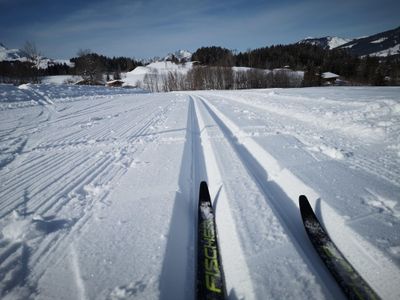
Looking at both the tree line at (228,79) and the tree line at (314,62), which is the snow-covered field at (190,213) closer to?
the tree line at (228,79)

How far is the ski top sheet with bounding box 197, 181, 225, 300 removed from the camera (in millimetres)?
1774

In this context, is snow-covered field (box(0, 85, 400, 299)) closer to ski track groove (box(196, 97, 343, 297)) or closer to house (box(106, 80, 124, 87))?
ski track groove (box(196, 97, 343, 297))

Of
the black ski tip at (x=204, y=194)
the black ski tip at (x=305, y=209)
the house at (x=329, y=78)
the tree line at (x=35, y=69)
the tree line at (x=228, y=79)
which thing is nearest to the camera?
the black ski tip at (x=305, y=209)

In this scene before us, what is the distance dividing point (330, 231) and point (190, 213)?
1.69 meters

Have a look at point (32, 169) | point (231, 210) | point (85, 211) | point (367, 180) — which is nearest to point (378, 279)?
point (231, 210)

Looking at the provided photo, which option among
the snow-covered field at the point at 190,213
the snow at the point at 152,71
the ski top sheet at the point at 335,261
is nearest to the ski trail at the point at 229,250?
the snow-covered field at the point at 190,213

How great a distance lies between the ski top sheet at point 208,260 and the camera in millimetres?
1774

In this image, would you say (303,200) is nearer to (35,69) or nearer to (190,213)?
(190,213)

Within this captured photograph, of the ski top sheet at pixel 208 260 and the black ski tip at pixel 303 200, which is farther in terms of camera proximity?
the black ski tip at pixel 303 200

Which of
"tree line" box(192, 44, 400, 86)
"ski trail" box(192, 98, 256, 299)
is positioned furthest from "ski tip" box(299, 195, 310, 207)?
"tree line" box(192, 44, 400, 86)

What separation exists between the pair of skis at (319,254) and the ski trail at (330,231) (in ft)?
Result: 0.29

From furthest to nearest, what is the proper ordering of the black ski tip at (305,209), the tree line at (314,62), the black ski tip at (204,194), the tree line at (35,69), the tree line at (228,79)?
the tree line at (228,79) < the tree line at (314,62) < the tree line at (35,69) < the black ski tip at (204,194) < the black ski tip at (305,209)

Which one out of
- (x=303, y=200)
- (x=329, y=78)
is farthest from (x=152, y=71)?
(x=303, y=200)

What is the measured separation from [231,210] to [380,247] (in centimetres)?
151
